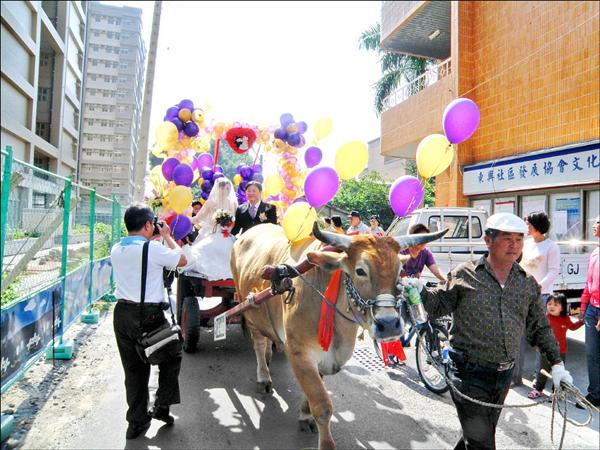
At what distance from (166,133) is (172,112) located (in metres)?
0.52

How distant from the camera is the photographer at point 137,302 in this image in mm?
3654

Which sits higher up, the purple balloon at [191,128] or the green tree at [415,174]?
the green tree at [415,174]

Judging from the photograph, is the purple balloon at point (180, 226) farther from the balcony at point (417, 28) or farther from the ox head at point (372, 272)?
the balcony at point (417, 28)

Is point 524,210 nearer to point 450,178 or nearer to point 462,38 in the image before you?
point 450,178

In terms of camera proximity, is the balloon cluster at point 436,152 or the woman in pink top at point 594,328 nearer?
the balloon cluster at point 436,152

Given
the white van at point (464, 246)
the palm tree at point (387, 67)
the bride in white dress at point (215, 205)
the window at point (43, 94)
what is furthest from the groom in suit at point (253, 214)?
the window at point (43, 94)

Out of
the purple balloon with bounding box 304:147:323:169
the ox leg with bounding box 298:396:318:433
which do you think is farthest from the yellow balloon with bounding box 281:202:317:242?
the purple balloon with bounding box 304:147:323:169

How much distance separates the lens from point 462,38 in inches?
531

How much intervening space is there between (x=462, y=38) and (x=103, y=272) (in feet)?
39.3

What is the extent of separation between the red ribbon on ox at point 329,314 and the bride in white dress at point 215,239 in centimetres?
270

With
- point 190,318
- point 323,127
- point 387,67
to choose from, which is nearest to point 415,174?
point 387,67

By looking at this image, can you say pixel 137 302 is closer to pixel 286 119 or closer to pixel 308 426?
pixel 308 426

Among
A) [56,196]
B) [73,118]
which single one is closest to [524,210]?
[56,196]

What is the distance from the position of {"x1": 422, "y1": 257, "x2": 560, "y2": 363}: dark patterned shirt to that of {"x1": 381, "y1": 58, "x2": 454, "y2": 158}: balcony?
1189 centimetres
